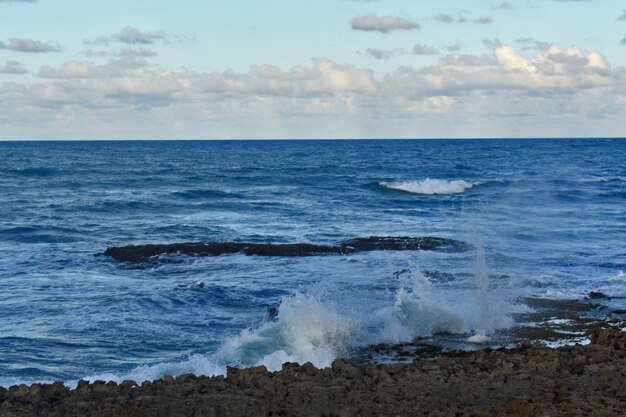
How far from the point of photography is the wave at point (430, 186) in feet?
176

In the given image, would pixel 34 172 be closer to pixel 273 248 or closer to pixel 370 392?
pixel 273 248

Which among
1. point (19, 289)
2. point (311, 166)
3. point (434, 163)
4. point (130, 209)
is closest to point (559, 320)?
point (19, 289)

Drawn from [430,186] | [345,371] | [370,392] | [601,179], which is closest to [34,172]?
[430,186]

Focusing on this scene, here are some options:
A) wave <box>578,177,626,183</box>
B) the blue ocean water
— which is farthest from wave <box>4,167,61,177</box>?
wave <box>578,177,626,183</box>

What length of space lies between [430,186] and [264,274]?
32.2 meters

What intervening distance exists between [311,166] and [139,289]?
5363cm

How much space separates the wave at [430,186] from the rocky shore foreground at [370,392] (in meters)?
41.7

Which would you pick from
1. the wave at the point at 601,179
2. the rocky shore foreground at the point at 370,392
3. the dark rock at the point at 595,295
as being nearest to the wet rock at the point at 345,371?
the rocky shore foreground at the point at 370,392

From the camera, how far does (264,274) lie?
23.4m

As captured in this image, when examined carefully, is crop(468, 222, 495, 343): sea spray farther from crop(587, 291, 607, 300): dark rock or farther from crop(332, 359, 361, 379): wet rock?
crop(332, 359, 361, 379): wet rock

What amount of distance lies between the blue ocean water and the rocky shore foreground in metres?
2.67

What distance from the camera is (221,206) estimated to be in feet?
143

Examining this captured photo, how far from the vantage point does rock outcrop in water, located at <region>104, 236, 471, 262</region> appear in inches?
1056

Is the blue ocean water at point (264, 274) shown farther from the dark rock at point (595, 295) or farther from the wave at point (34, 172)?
the wave at point (34, 172)
